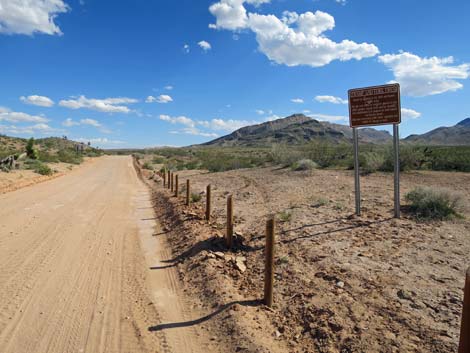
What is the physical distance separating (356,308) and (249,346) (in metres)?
1.58

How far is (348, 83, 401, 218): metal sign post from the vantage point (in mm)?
8766

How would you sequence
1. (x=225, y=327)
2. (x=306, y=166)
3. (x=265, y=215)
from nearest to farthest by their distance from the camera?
1. (x=225, y=327)
2. (x=265, y=215)
3. (x=306, y=166)

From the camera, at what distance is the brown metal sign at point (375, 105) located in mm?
8758

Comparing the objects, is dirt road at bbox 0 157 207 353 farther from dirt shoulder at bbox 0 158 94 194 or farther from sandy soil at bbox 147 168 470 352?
dirt shoulder at bbox 0 158 94 194

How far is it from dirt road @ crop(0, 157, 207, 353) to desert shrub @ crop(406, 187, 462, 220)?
7.03 m

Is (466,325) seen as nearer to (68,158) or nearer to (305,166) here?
(305,166)

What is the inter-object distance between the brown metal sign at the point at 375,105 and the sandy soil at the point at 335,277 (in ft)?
8.60

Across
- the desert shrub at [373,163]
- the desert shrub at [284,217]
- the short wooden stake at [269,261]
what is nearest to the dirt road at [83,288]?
the short wooden stake at [269,261]

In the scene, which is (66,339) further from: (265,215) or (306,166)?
(306,166)

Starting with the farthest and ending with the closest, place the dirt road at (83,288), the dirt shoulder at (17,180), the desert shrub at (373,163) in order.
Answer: the desert shrub at (373,163) < the dirt shoulder at (17,180) < the dirt road at (83,288)

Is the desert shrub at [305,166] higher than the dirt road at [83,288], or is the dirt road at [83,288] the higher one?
the desert shrub at [305,166]

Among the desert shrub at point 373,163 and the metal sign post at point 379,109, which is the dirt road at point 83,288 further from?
the desert shrub at point 373,163

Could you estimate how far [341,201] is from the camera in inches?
452

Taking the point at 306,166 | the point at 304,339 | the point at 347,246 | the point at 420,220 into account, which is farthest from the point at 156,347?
the point at 306,166
